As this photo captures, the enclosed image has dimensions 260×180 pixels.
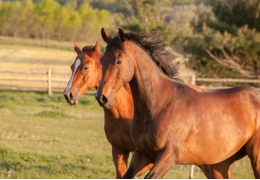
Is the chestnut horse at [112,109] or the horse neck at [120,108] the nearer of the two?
the chestnut horse at [112,109]

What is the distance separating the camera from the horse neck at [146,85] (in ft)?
10.8

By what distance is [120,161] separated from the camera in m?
4.50

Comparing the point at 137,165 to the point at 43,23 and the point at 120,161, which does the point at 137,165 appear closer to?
the point at 120,161

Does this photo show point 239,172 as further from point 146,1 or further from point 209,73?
point 146,1

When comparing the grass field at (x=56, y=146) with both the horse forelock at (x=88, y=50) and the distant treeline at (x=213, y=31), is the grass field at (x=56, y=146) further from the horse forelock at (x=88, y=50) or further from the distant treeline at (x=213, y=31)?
the distant treeline at (x=213, y=31)

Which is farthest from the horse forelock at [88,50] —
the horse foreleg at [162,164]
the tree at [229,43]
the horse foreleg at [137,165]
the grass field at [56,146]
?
the tree at [229,43]

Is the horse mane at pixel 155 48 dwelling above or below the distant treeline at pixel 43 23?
above

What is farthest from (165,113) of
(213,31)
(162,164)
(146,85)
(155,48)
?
(213,31)

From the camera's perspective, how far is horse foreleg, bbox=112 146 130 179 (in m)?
4.46

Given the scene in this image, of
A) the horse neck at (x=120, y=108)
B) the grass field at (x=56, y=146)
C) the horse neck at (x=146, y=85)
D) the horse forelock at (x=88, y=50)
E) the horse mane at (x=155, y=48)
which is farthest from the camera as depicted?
the grass field at (x=56, y=146)

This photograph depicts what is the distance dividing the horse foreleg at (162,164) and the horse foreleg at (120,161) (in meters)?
1.37

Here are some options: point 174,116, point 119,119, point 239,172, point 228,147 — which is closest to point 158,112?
point 174,116

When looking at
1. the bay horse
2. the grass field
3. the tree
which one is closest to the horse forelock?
the bay horse

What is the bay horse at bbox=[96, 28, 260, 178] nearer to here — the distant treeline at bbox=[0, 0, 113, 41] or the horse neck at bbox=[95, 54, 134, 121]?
the horse neck at bbox=[95, 54, 134, 121]
